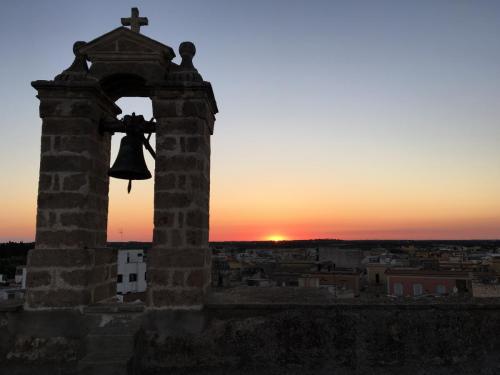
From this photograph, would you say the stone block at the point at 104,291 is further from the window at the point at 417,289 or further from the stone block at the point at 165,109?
the window at the point at 417,289

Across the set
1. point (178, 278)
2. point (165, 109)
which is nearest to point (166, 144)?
point (165, 109)

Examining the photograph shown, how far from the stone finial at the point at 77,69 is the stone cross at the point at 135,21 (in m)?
0.47

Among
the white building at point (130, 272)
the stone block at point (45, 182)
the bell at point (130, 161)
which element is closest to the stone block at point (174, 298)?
the bell at point (130, 161)

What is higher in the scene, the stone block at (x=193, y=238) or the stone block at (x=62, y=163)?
the stone block at (x=62, y=163)

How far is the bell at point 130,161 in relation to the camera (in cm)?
441

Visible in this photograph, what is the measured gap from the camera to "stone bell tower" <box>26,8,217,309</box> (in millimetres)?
3969

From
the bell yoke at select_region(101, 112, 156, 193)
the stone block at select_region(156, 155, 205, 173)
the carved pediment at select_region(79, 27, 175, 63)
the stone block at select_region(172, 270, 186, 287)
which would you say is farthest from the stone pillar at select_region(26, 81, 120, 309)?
the stone block at select_region(172, 270, 186, 287)

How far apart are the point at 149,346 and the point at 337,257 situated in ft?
249

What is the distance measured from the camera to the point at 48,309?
13.0 ft

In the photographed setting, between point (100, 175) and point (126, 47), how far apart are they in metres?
1.22

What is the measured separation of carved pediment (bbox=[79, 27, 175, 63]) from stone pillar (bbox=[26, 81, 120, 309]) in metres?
0.37

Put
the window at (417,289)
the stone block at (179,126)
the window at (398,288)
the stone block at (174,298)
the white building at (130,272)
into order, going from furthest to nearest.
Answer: the white building at (130,272) < the window at (398,288) < the window at (417,289) < the stone block at (179,126) < the stone block at (174,298)

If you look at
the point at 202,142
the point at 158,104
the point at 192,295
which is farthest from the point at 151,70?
the point at 192,295

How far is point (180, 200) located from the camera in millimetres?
4027
